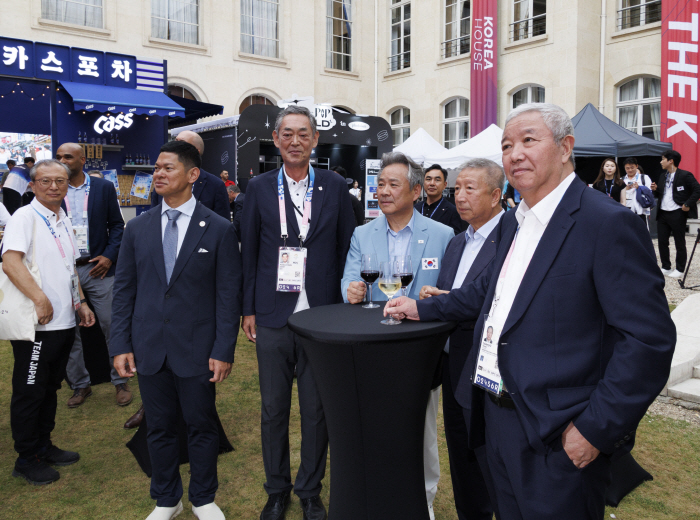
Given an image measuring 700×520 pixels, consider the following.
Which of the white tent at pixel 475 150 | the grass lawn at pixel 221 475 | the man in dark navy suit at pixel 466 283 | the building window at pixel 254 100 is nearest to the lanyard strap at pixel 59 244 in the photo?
the grass lawn at pixel 221 475

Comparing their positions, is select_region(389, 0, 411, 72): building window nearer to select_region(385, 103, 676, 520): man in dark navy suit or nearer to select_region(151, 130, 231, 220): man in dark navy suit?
select_region(151, 130, 231, 220): man in dark navy suit

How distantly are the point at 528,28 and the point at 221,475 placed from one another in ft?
57.6

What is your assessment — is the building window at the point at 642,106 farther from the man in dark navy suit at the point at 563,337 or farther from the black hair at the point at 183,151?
the man in dark navy suit at the point at 563,337

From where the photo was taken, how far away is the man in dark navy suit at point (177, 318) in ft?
7.91

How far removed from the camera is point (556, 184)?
1570 mm

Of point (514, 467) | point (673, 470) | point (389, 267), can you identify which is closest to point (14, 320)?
point (389, 267)

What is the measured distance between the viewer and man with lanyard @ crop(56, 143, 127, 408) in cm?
386

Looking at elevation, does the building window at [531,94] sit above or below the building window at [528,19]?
below

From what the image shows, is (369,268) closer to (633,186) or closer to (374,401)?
(374,401)

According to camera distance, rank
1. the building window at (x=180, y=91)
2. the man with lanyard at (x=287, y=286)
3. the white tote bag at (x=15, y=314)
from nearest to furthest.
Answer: the man with lanyard at (x=287, y=286), the white tote bag at (x=15, y=314), the building window at (x=180, y=91)

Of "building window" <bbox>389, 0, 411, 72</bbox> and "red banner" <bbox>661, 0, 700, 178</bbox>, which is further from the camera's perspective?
"building window" <bbox>389, 0, 411, 72</bbox>

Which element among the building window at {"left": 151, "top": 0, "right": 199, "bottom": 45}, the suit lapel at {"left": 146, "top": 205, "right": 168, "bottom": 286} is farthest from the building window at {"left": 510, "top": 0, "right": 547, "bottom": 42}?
the suit lapel at {"left": 146, "top": 205, "right": 168, "bottom": 286}

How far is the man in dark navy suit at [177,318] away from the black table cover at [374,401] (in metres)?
0.56

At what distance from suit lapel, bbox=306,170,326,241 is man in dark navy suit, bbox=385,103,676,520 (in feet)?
3.76
